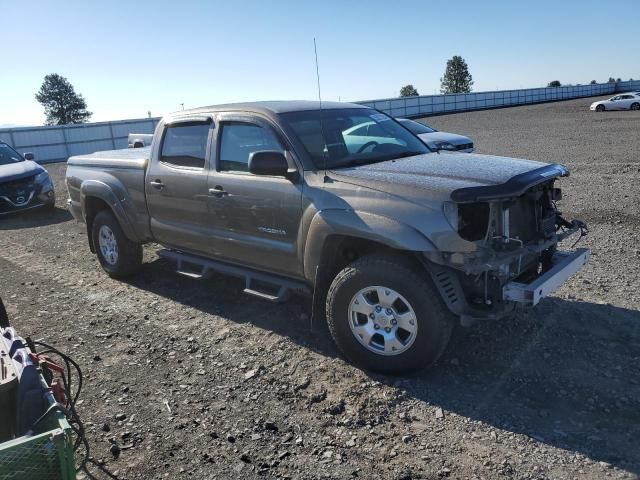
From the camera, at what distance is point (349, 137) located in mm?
4797

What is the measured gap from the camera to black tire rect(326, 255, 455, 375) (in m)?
3.66

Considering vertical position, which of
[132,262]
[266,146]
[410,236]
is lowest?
[132,262]

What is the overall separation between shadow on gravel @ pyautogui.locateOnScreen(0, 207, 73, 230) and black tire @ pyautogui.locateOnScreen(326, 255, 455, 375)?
8181 millimetres

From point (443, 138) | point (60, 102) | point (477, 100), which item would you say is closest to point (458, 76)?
point (477, 100)

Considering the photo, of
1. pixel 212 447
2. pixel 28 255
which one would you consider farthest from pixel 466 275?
pixel 28 255

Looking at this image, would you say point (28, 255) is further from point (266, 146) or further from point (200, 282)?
point (266, 146)

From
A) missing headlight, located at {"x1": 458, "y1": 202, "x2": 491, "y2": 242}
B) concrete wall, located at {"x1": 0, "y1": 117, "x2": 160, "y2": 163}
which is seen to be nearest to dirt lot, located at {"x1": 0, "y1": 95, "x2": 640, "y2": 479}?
missing headlight, located at {"x1": 458, "y1": 202, "x2": 491, "y2": 242}

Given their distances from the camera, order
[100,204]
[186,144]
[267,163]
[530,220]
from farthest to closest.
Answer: [100,204]
[186,144]
[267,163]
[530,220]

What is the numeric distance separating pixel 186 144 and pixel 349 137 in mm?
1640

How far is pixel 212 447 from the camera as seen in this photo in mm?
3307

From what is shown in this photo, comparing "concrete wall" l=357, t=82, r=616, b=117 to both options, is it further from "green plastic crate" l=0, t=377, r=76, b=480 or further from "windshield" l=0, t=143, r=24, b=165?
"green plastic crate" l=0, t=377, r=76, b=480

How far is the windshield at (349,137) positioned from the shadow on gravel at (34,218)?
747cm

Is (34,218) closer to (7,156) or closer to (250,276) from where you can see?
(7,156)

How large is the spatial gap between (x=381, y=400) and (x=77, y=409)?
206 cm
